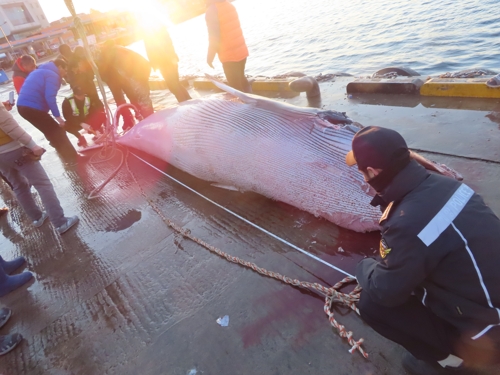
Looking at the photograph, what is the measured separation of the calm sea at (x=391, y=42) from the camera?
36.2 feet

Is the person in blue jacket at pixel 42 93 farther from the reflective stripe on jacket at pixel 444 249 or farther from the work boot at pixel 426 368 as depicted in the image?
the work boot at pixel 426 368

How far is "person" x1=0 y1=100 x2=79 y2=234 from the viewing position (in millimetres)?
4293

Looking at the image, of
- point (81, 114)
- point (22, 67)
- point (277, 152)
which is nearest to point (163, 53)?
point (81, 114)

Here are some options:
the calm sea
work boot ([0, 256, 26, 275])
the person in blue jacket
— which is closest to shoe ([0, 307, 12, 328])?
work boot ([0, 256, 26, 275])

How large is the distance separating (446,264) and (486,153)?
289cm

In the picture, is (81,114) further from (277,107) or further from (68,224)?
(277,107)

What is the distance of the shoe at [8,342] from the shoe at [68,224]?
177 centimetres

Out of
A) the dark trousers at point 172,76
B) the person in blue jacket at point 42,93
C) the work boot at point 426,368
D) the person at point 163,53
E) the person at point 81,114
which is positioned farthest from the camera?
the dark trousers at point 172,76

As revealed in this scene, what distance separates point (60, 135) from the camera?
6719mm

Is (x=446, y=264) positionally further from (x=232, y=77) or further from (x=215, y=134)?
(x=232, y=77)

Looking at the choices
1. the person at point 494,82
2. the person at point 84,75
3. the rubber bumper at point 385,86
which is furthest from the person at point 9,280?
the person at point 494,82

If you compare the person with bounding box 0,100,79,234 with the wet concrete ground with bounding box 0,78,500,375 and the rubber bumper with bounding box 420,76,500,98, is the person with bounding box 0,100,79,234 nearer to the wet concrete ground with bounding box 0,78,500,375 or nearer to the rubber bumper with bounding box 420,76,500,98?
the wet concrete ground with bounding box 0,78,500,375

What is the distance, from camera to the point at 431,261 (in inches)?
65.4

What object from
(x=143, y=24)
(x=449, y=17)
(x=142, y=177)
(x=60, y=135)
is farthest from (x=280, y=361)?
(x=449, y=17)
